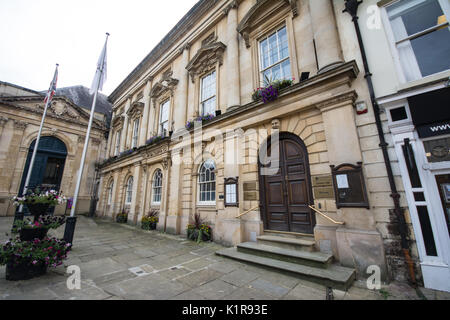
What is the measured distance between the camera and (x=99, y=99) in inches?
1016

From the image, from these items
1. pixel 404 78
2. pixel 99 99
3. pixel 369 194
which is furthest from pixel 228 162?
pixel 99 99

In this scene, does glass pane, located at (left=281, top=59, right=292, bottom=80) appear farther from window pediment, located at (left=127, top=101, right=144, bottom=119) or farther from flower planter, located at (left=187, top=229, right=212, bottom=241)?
window pediment, located at (left=127, top=101, right=144, bottom=119)

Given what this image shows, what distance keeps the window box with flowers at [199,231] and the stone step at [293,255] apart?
2342mm

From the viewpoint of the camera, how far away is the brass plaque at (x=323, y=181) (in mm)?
5082

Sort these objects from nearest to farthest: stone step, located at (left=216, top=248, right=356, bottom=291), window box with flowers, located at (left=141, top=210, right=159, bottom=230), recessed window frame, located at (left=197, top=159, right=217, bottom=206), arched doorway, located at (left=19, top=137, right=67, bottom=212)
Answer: stone step, located at (left=216, top=248, right=356, bottom=291) < recessed window frame, located at (left=197, top=159, right=217, bottom=206) < window box with flowers, located at (left=141, top=210, right=159, bottom=230) < arched doorway, located at (left=19, top=137, right=67, bottom=212)

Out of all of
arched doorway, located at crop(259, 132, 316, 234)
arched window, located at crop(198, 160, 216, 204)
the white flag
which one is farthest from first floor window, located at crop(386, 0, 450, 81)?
the white flag

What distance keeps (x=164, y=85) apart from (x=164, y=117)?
2.23 metres

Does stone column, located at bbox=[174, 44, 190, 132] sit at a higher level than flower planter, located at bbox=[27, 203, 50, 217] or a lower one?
higher

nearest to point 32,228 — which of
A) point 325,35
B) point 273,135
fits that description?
point 273,135

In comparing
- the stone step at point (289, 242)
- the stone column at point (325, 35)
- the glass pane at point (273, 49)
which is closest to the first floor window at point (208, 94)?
the glass pane at point (273, 49)

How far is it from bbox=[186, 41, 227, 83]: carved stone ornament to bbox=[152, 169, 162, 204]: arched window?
241 inches

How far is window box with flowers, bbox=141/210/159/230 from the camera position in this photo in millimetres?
10383

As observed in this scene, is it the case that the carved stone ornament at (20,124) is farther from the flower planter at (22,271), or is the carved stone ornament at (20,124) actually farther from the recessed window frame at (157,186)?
the flower planter at (22,271)
